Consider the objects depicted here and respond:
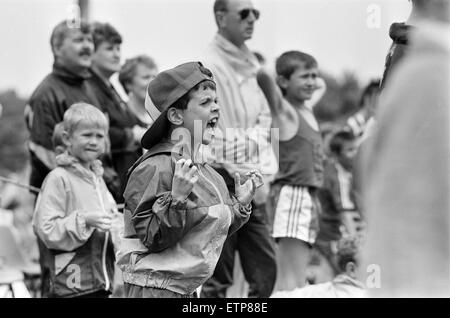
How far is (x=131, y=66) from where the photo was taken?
849 centimetres

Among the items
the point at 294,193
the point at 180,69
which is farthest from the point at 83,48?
the point at 180,69

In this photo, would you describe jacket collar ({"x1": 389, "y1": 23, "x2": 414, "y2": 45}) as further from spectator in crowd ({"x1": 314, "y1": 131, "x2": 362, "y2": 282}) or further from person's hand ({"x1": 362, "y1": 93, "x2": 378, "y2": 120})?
spectator in crowd ({"x1": 314, "y1": 131, "x2": 362, "y2": 282})

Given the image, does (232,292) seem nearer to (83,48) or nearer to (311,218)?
(311,218)

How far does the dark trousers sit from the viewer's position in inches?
284

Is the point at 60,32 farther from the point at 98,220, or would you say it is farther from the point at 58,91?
the point at 98,220

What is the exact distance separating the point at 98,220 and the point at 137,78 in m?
2.39

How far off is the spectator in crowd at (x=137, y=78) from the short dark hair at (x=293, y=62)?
1014 mm

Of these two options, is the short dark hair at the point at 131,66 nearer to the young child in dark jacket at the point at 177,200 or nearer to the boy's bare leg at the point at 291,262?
the boy's bare leg at the point at 291,262

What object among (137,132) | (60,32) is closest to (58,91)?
(60,32)

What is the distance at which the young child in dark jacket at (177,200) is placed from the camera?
4.80 meters

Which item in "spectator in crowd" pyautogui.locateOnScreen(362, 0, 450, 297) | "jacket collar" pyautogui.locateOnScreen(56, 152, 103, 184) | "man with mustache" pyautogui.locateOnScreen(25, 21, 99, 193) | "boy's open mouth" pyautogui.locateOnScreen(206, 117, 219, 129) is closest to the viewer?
"spectator in crowd" pyautogui.locateOnScreen(362, 0, 450, 297)

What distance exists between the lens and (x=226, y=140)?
7070 millimetres

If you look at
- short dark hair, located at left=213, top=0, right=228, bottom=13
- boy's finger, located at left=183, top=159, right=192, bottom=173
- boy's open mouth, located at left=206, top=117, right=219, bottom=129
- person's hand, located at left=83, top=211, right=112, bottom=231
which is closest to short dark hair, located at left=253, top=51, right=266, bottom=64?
short dark hair, located at left=213, top=0, right=228, bottom=13

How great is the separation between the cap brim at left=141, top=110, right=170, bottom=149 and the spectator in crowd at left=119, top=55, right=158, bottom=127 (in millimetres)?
3049
